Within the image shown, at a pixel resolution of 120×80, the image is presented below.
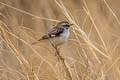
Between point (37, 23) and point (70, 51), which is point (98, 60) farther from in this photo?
point (37, 23)

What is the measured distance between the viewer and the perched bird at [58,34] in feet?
20.2

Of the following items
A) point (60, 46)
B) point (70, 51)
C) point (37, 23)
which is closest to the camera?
point (60, 46)

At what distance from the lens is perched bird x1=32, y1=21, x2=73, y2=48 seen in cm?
615

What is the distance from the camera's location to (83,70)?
207 inches

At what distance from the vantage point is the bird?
6129 mm

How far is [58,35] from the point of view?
6.33m

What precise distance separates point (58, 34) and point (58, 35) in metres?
0.01

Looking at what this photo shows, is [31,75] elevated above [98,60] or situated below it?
above

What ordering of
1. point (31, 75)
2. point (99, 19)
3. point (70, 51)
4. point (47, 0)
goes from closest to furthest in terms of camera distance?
1. point (31, 75)
2. point (70, 51)
3. point (99, 19)
4. point (47, 0)

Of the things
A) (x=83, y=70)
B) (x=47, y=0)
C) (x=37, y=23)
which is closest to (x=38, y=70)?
(x=83, y=70)

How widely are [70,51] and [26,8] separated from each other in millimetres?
3858

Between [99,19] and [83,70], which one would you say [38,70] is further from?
[99,19]

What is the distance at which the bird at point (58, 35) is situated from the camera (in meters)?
6.13

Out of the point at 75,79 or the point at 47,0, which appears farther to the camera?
the point at 47,0
